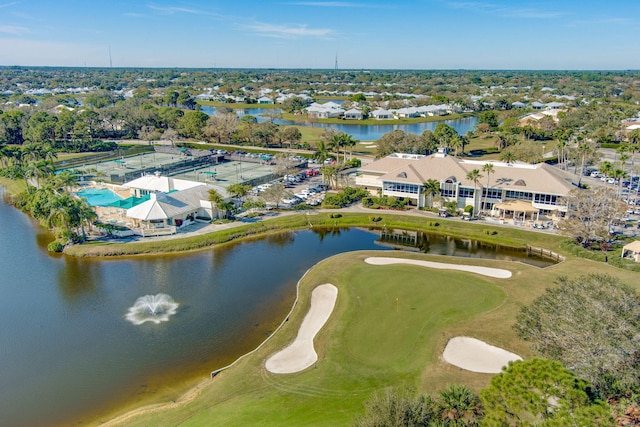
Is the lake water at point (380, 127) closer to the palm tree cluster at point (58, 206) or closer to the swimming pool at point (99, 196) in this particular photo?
the swimming pool at point (99, 196)

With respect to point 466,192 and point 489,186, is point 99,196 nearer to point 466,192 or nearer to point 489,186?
point 466,192

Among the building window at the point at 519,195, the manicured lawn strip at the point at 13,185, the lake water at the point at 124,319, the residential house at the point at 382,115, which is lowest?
the lake water at the point at 124,319

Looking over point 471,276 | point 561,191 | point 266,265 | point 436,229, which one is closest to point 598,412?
point 471,276

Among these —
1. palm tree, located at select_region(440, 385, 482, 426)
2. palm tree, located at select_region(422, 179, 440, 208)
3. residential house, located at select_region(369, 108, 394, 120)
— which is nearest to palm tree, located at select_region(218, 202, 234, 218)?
palm tree, located at select_region(422, 179, 440, 208)

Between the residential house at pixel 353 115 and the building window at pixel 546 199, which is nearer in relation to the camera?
the building window at pixel 546 199

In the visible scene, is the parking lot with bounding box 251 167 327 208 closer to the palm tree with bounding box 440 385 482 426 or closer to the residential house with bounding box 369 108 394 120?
the palm tree with bounding box 440 385 482 426

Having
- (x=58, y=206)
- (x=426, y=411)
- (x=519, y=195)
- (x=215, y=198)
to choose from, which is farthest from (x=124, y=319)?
(x=519, y=195)

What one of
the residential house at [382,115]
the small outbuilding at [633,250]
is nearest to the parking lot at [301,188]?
the small outbuilding at [633,250]
